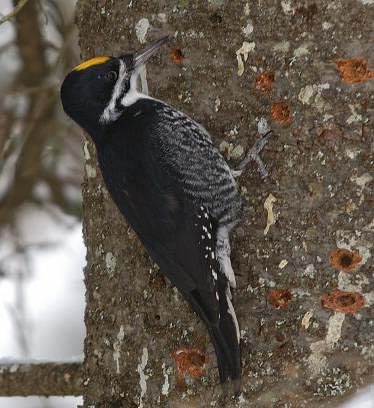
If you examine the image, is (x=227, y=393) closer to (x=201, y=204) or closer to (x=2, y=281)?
(x=201, y=204)

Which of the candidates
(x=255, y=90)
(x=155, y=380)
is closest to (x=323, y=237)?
(x=255, y=90)

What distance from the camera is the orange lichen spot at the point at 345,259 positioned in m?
2.89

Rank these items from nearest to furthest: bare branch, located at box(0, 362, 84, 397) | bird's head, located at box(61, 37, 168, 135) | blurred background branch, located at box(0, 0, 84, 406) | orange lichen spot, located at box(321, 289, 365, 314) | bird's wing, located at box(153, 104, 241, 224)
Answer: orange lichen spot, located at box(321, 289, 365, 314) < bird's wing, located at box(153, 104, 241, 224) < bird's head, located at box(61, 37, 168, 135) < bare branch, located at box(0, 362, 84, 397) < blurred background branch, located at box(0, 0, 84, 406)

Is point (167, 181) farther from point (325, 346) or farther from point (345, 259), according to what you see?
point (325, 346)

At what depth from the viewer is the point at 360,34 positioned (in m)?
2.96

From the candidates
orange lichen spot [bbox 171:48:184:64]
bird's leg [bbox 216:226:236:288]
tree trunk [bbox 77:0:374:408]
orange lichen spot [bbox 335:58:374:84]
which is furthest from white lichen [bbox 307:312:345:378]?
orange lichen spot [bbox 171:48:184:64]

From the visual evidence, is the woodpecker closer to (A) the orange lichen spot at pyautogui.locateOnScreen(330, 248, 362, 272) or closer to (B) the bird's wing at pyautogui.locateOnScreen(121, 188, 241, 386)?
(B) the bird's wing at pyautogui.locateOnScreen(121, 188, 241, 386)

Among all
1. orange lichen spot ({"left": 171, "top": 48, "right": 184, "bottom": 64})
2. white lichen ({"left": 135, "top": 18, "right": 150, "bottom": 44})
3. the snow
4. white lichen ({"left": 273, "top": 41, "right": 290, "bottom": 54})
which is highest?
white lichen ({"left": 135, "top": 18, "right": 150, "bottom": 44})

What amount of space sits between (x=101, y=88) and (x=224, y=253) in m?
0.86

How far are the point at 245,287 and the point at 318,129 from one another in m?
0.57

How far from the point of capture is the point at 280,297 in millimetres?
2947

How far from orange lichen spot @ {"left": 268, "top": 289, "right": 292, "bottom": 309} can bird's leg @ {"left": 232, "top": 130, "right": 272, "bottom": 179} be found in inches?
15.1

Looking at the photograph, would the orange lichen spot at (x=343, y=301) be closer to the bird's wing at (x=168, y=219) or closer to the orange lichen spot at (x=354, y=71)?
the bird's wing at (x=168, y=219)

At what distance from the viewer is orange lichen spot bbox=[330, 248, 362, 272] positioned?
289cm
